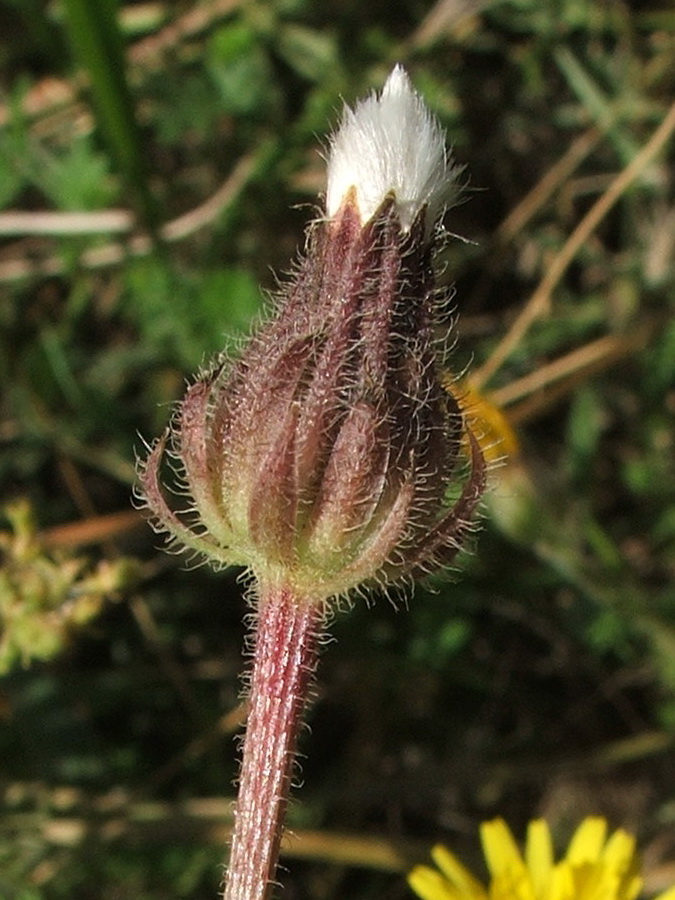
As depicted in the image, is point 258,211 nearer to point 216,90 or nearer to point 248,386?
point 216,90

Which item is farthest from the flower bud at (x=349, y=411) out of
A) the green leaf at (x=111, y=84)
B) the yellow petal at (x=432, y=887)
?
the green leaf at (x=111, y=84)

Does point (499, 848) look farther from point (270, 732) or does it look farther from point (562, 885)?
point (270, 732)

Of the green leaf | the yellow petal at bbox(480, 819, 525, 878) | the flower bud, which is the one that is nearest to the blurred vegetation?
the green leaf

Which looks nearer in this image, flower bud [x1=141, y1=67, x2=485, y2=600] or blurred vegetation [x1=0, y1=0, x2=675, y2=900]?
flower bud [x1=141, y1=67, x2=485, y2=600]

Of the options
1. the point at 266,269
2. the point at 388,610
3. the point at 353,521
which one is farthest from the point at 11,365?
the point at 353,521

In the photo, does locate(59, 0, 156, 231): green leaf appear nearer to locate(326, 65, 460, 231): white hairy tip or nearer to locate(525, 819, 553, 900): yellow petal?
locate(326, 65, 460, 231): white hairy tip

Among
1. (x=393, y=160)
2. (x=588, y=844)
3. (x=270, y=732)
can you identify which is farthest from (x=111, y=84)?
(x=588, y=844)
